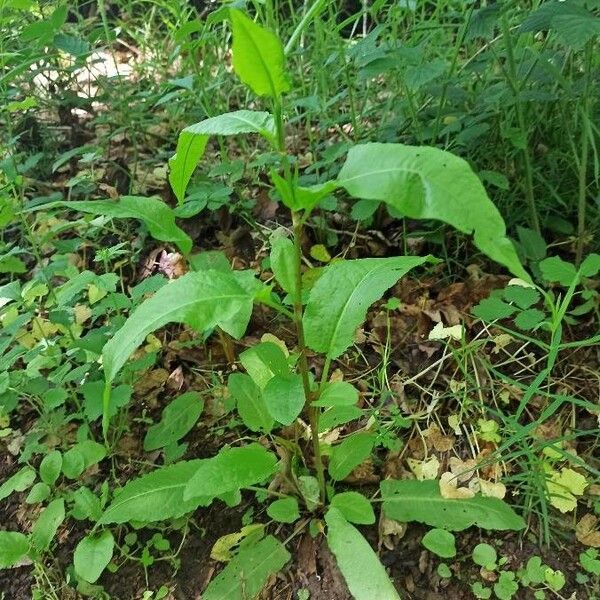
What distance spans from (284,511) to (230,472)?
20 cm

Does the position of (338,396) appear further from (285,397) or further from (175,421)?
(175,421)

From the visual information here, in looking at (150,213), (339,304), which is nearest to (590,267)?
(339,304)

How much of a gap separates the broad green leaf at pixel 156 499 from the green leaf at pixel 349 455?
0.27m

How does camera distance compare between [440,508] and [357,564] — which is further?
[440,508]

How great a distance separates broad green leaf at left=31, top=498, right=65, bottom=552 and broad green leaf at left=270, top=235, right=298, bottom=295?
745 millimetres

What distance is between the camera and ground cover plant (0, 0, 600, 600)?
1044 mm

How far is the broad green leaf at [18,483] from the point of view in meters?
1.40

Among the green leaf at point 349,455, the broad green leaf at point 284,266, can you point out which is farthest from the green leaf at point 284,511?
the broad green leaf at point 284,266

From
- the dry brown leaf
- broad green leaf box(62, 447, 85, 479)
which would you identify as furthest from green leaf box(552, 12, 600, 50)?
broad green leaf box(62, 447, 85, 479)

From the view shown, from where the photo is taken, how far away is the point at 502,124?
5.33 feet

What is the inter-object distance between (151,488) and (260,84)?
0.85 m

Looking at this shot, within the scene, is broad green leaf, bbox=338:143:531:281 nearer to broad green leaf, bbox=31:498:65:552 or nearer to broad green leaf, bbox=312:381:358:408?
broad green leaf, bbox=312:381:358:408

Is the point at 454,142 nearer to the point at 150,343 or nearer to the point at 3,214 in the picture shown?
the point at 150,343

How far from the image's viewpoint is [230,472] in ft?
3.62
